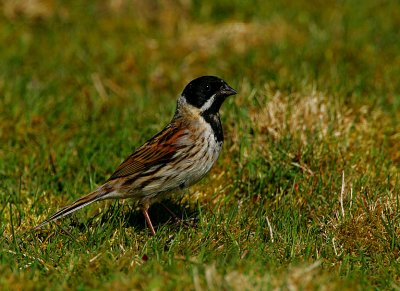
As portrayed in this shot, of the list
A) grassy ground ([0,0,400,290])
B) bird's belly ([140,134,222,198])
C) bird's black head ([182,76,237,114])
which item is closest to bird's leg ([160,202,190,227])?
grassy ground ([0,0,400,290])

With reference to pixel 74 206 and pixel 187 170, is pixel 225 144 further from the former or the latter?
pixel 74 206

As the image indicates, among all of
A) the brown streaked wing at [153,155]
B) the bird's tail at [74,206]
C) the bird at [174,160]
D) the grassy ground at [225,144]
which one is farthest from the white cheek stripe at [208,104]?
the bird's tail at [74,206]

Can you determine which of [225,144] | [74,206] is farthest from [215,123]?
[74,206]

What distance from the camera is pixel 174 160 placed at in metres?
5.71

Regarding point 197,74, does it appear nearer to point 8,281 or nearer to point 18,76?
point 18,76

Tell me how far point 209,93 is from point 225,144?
95 cm

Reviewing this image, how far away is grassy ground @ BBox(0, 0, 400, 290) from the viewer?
184 inches

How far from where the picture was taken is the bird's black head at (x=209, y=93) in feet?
19.5

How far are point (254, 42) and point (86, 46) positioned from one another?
215 cm

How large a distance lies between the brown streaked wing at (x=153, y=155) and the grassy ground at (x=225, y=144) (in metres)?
0.32

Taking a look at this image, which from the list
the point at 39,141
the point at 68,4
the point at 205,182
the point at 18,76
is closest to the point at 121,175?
the point at 205,182

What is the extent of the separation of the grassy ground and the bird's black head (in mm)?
697

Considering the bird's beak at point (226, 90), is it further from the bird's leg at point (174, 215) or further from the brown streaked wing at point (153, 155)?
the bird's leg at point (174, 215)

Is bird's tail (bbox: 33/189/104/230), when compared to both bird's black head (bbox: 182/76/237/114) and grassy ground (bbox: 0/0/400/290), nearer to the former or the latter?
grassy ground (bbox: 0/0/400/290)
